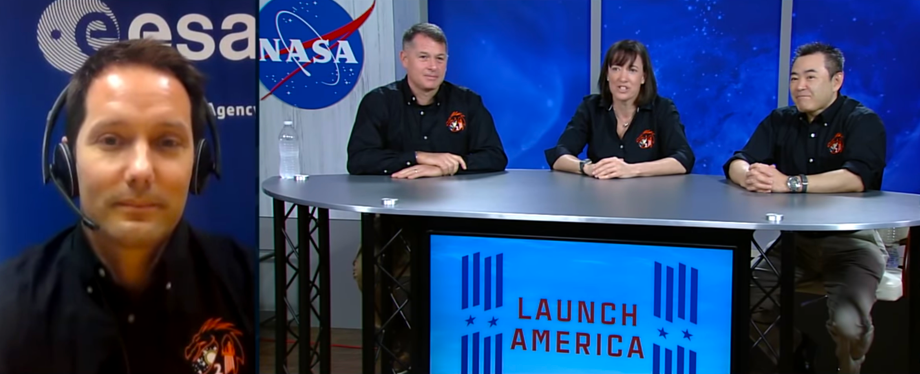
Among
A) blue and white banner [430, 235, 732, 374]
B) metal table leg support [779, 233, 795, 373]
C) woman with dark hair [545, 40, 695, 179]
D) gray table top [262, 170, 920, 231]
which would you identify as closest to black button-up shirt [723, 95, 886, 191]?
gray table top [262, 170, 920, 231]

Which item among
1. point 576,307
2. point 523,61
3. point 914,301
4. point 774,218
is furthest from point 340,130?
point 914,301

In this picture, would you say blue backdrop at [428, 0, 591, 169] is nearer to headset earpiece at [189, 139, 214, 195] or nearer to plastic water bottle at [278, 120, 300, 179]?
plastic water bottle at [278, 120, 300, 179]

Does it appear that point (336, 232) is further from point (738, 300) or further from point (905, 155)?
point (905, 155)

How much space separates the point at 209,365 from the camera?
2373 mm

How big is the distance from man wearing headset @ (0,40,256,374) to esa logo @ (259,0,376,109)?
1408mm

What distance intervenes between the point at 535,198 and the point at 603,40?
178 centimetres

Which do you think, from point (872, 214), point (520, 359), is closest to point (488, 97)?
point (520, 359)

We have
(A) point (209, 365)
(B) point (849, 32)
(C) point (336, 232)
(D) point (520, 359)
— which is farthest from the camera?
(C) point (336, 232)

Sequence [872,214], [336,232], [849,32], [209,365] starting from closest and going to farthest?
[872,214], [209,365], [849,32], [336,232]

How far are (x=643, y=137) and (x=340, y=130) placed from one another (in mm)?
1523

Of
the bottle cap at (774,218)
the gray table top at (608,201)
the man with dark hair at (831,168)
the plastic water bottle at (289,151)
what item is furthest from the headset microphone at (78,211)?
the man with dark hair at (831,168)

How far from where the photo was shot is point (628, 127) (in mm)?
3059

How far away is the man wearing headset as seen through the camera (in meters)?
2.19

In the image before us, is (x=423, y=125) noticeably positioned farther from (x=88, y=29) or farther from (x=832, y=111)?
(x=832, y=111)
